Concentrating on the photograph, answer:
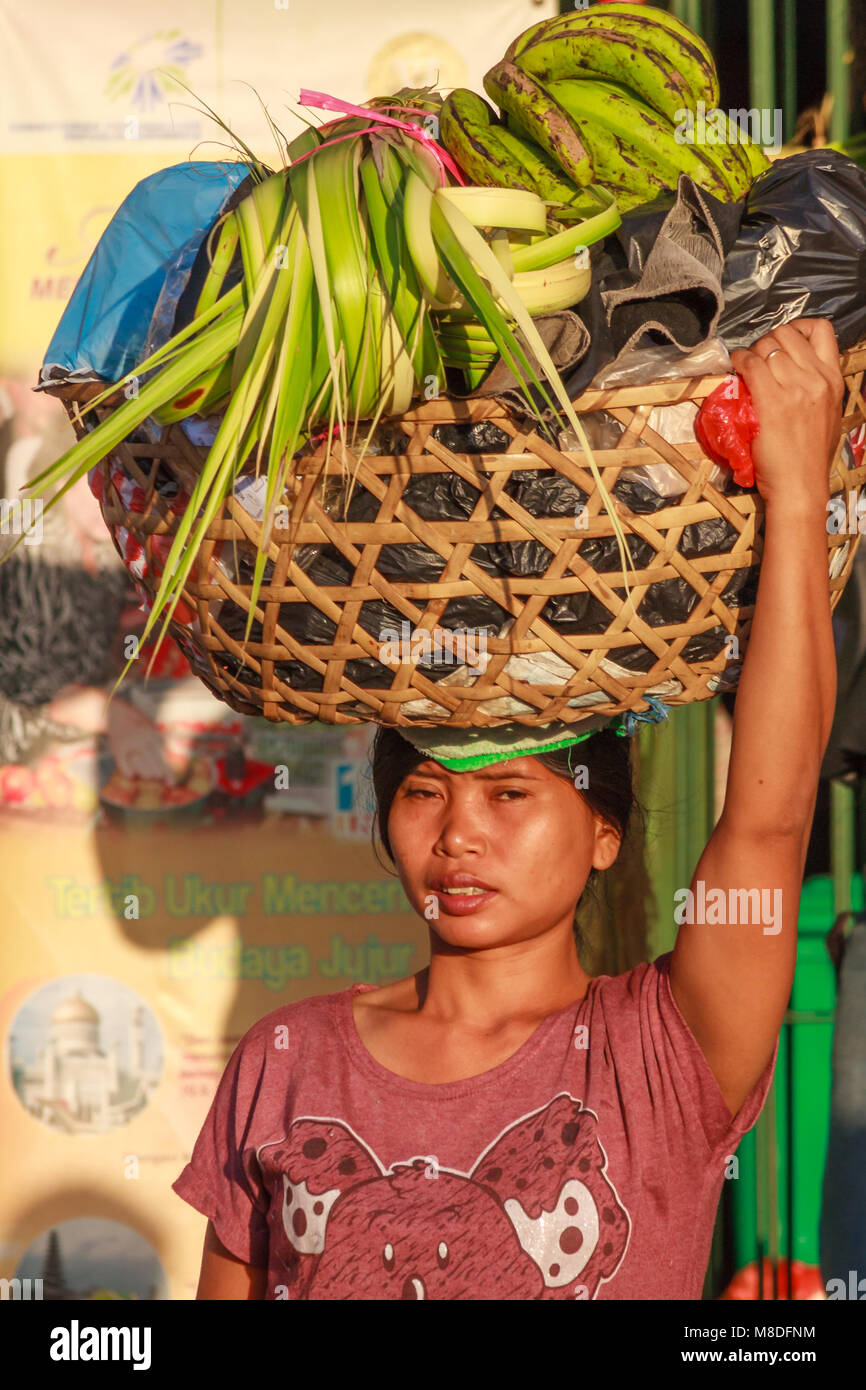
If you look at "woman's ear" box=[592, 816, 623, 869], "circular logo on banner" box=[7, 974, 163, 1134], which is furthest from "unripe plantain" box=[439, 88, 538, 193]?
"circular logo on banner" box=[7, 974, 163, 1134]

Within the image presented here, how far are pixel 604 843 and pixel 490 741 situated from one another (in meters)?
0.23

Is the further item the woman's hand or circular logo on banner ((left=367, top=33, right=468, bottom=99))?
circular logo on banner ((left=367, top=33, right=468, bottom=99))

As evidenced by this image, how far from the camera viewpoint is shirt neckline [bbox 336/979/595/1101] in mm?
1431

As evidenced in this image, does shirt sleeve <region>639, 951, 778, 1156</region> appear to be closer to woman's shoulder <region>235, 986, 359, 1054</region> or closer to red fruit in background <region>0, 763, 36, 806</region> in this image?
woman's shoulder <region>235, 986, 359, 1054</region>

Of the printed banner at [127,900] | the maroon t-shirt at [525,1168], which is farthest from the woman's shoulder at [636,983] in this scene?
the printed banner at [127,900]

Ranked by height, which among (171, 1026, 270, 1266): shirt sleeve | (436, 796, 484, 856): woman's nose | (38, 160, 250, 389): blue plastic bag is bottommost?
(171, 1026, 270, 1266): shirt sleeve

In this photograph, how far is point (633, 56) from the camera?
1.29m

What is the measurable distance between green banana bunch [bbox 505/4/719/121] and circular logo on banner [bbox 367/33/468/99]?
1353mm

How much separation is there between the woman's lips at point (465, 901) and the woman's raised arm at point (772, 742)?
20cm

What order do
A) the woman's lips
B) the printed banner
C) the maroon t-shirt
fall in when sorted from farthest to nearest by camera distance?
the printed banner
the woman's lips
the maroon t-shirt

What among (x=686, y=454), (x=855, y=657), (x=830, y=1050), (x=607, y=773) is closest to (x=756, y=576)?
(x=686, y=454)

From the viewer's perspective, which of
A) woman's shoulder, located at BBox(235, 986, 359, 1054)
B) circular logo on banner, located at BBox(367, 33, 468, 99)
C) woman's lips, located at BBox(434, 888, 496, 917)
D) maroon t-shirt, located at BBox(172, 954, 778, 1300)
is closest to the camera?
maroon t-shirt, located at BBox(172, 954, 778, 1300)

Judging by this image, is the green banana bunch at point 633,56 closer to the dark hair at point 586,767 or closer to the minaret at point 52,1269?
the dark hair at point 586,767

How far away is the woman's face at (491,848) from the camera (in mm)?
1448
